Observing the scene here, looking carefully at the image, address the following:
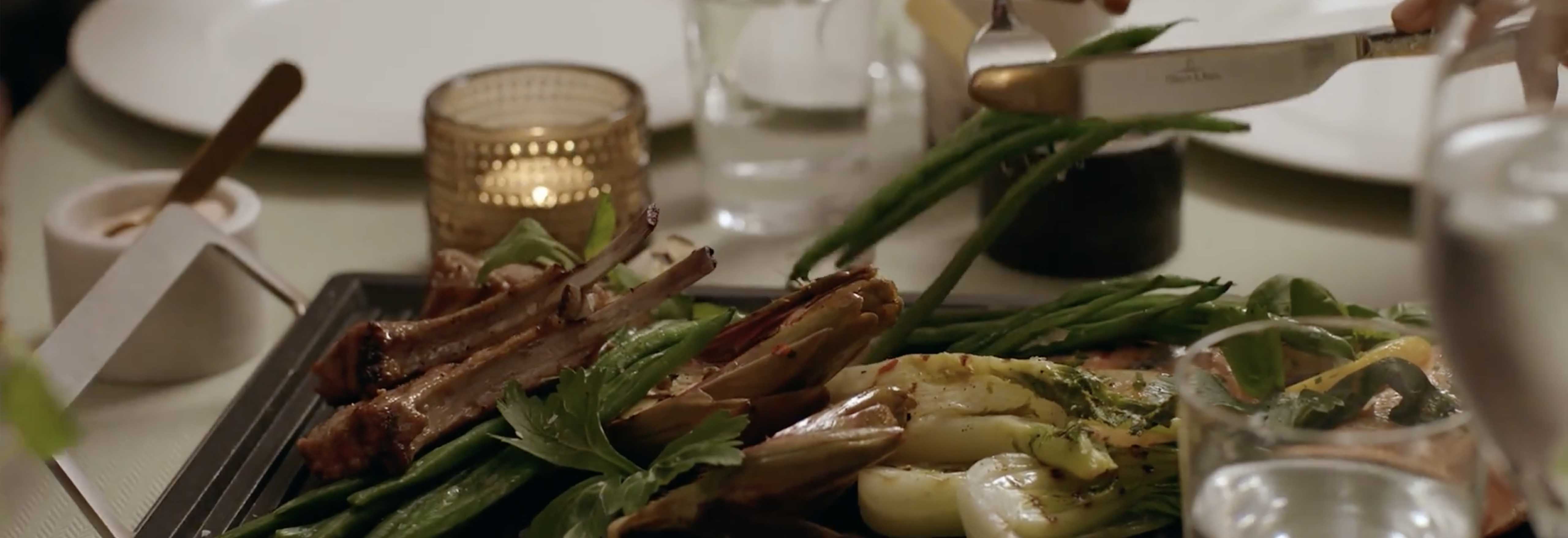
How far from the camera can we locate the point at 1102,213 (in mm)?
1131

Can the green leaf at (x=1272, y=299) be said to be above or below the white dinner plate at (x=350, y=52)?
above

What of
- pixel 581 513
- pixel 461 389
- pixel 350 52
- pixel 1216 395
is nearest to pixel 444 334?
pixel 461 389

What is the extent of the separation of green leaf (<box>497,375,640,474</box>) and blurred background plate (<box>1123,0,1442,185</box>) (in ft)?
1.99

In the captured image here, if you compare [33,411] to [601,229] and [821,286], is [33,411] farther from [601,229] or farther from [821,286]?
[601,229]

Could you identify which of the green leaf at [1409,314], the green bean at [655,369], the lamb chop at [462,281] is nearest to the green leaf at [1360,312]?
the green leaf at [1409,314]

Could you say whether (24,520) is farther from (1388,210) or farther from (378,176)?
(1388,210)

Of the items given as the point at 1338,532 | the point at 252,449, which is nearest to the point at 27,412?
the point at 1338,532

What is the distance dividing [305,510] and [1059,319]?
0.42 m

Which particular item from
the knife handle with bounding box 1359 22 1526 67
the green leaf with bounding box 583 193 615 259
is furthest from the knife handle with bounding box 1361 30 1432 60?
the green leaf with bounding box 583 193 615 259

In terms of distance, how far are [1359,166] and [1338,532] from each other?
70 cm

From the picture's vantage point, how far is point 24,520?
896mm

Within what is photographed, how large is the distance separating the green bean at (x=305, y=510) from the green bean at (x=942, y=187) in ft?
1.11

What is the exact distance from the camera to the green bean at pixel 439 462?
30.0 inches

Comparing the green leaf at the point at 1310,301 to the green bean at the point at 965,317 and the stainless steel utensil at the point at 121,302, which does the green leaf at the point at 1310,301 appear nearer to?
the green bean at the point at 965,317
